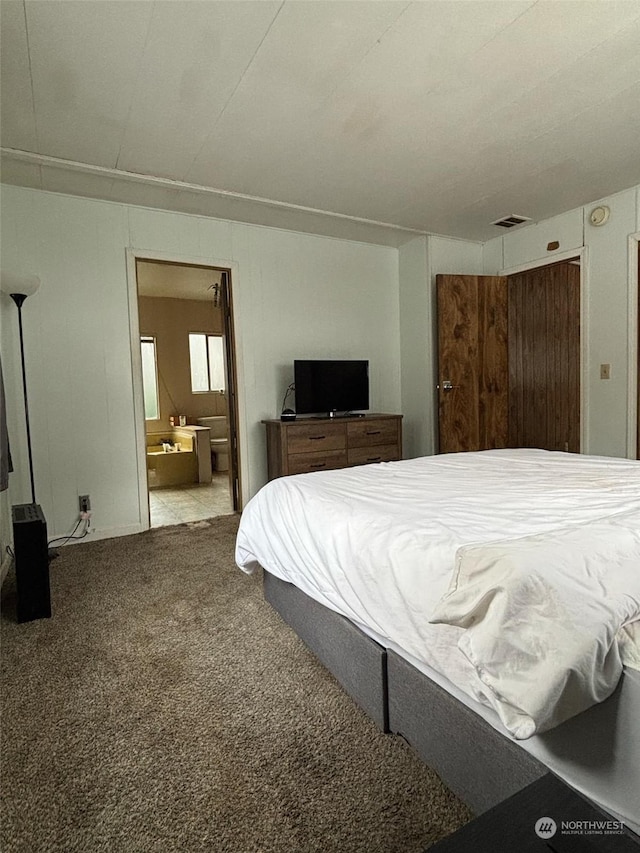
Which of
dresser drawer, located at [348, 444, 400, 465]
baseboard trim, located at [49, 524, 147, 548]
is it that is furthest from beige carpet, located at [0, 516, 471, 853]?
dresser drawer, located at [348, 444, 400, 465]

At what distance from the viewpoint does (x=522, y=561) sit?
995mm

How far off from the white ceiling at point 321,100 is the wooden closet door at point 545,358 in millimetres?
1234

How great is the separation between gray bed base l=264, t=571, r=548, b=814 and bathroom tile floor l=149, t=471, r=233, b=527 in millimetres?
2708

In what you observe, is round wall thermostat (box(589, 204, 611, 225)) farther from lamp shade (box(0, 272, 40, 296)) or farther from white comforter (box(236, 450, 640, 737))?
lamp shade (box(0, 272, 40, 296))

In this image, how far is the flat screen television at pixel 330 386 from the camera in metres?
4.25

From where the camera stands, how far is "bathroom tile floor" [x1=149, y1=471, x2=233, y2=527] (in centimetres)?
429

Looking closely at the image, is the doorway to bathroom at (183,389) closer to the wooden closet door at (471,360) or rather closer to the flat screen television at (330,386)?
the flat screen television at (330,386)

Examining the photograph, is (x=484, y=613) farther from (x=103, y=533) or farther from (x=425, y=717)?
(x=103, y=533)

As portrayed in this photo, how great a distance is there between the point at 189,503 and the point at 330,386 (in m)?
1.90

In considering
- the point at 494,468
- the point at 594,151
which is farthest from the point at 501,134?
the point at 494,468

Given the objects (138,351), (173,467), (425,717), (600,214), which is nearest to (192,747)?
(425,717)

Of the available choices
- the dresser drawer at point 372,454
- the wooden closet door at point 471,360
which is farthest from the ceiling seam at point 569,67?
the dresser drawer at point 372,454

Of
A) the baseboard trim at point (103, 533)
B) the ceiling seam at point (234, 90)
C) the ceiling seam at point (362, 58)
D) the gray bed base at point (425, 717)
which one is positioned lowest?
the baseboard trim at point (103, 533)

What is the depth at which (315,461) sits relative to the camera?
4.08m
